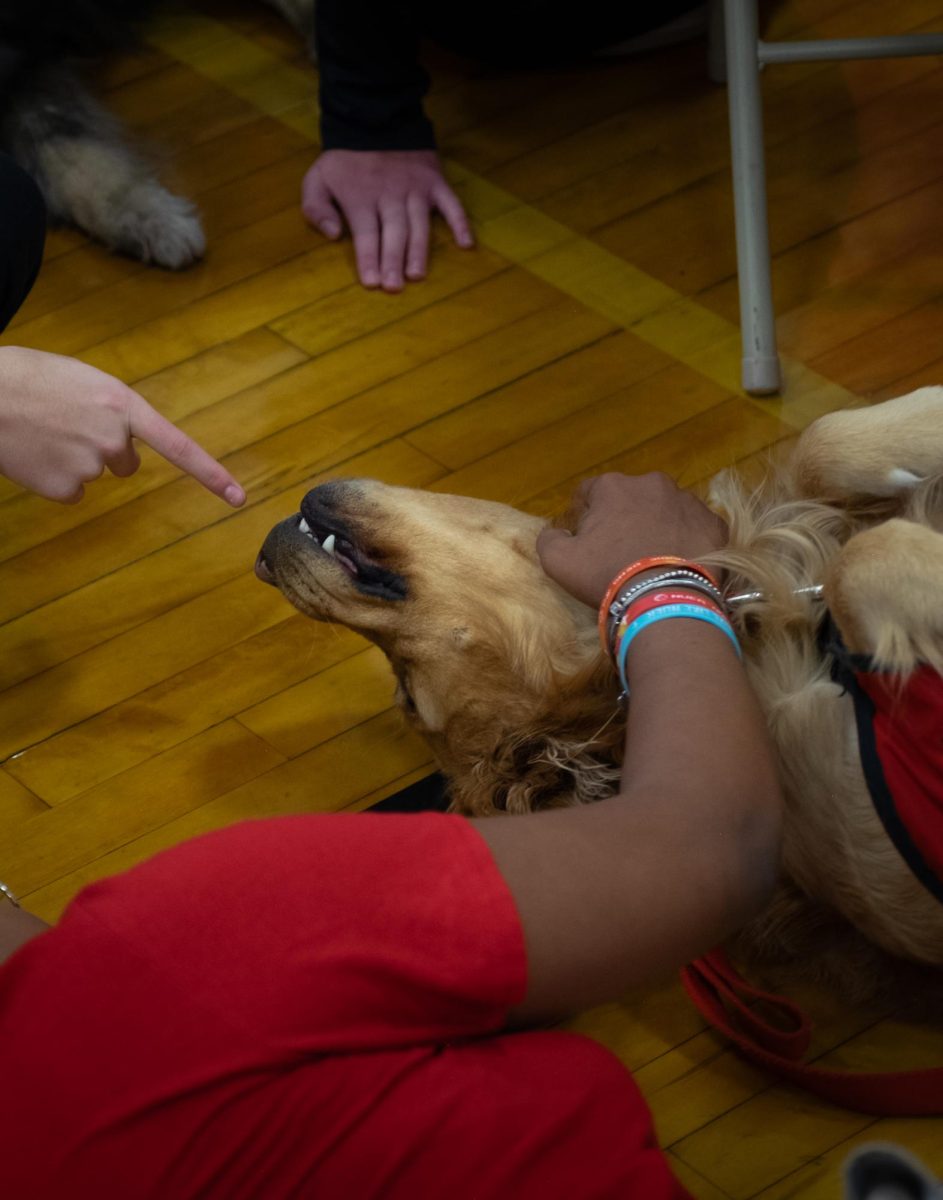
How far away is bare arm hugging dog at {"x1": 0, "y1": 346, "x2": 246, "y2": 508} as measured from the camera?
1.78 meters

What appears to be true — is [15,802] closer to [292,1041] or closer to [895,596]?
[292,1041]

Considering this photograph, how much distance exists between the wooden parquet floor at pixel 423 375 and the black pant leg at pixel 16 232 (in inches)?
16.1

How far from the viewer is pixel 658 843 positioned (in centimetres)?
129

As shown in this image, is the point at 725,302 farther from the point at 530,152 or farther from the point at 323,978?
the point at 323,978

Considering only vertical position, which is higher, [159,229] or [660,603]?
[660,603]

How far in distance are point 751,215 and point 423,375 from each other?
24.0 inches

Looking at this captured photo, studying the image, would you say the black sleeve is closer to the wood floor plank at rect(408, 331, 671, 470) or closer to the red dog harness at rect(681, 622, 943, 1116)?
the wood floor plank at rect(408, 331, 671, 470)

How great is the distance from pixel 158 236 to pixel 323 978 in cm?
203

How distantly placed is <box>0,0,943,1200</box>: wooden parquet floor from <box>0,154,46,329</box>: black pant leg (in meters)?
0.41

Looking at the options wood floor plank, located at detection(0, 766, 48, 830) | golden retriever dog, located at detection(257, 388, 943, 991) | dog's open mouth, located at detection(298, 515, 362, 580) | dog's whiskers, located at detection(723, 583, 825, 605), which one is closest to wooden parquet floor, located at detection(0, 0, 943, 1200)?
wood floor plank, located at detection(0, 766, 48, 830)

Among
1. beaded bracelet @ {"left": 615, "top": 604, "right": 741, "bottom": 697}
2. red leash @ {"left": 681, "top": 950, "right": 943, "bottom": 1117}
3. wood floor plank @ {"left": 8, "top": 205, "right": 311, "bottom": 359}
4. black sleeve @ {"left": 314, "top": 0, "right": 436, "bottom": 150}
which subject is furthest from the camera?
black sleeve @ {"left": 314, "top": 0, "right": 436, "bottom": 150}

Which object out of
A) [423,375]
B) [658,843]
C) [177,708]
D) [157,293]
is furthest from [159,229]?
[658,843]

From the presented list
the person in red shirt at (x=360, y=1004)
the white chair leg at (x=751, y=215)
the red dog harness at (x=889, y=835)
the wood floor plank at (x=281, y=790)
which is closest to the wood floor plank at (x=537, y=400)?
the white chair leg at (x=751, y=215)

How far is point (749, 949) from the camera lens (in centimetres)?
183
